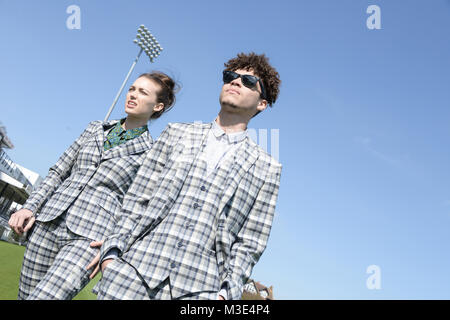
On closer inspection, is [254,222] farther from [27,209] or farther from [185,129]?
[27,209]

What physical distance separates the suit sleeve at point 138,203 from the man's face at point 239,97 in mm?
512

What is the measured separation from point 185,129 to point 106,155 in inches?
36.9

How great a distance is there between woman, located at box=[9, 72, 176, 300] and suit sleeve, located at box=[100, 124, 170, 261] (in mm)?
268

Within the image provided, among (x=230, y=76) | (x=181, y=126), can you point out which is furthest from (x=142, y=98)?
(x=230, y=76)

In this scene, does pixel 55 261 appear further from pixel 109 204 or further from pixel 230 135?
pixel 230 135

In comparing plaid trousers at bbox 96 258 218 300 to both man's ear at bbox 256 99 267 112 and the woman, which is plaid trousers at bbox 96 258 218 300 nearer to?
the woman

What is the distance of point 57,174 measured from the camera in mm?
3387

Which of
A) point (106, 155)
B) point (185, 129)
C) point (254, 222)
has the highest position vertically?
point (185, 129)

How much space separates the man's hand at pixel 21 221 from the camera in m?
2.94

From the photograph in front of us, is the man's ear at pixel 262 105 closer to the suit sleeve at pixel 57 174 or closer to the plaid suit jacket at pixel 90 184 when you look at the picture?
the plaid suit jacket at pixel 90 184

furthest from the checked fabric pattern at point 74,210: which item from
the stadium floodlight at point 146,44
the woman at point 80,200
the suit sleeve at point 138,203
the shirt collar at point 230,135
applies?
the stadium floodlight at point 146,44

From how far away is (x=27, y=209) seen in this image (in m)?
3.04

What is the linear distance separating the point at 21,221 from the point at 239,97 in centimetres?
204
